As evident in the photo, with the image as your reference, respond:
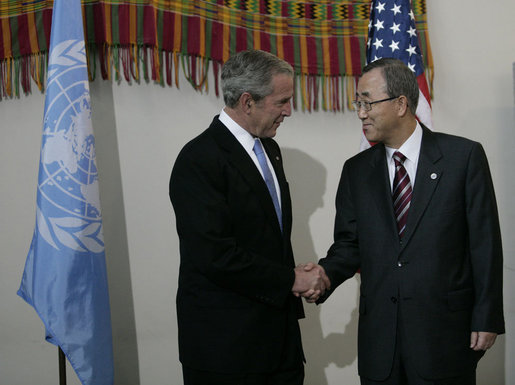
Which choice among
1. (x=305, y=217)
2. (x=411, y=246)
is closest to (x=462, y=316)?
(x=411, y=246)

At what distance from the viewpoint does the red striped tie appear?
6.09 ft

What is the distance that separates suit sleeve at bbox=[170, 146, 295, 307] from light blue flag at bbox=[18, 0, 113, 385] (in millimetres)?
576

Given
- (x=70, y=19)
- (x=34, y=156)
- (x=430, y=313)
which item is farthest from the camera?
(x=34, y=156)

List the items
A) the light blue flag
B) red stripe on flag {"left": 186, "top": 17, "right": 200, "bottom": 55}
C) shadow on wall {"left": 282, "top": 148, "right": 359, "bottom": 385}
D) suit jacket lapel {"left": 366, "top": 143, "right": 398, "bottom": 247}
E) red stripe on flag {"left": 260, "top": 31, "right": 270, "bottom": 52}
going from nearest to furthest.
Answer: suit jacket lapel {"left": 366, "top": 143, "right": 398, "bottom": 247} → the light blue flag → red stripe on flag {"left": 186, "top": 17, "right": 200, "bottom": 55} → red stripe on flag {"left": 260, "top": 31, "right": 270, "bottom": 52} → shadow on wall {"left": 282, "top": 148, "right": 359, "bottom": 385}

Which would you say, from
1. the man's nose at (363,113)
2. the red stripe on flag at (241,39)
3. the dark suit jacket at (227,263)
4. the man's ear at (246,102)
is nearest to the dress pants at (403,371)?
the dark suit jacket at (227,263)

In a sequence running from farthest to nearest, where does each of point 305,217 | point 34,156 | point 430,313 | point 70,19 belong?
point 305,217 < point 34,156 < point 70,19 < point 430,313

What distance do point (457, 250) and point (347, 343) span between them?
1383mm

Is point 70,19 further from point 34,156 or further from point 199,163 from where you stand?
point 199,163

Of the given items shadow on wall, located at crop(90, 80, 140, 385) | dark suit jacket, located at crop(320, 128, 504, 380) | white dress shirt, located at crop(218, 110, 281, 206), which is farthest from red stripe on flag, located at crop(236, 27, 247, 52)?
dark suit jacket, located at crop(320, 128, 504, 380)

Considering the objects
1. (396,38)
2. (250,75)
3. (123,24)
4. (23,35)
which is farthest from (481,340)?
(23,35)

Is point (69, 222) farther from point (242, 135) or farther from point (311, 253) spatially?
point (311, 253)

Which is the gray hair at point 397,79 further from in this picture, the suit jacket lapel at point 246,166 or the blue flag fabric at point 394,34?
the blue flag fabric at point 394,34

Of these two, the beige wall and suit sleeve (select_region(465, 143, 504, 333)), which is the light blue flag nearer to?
the beige wall

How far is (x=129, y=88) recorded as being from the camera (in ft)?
8.91
